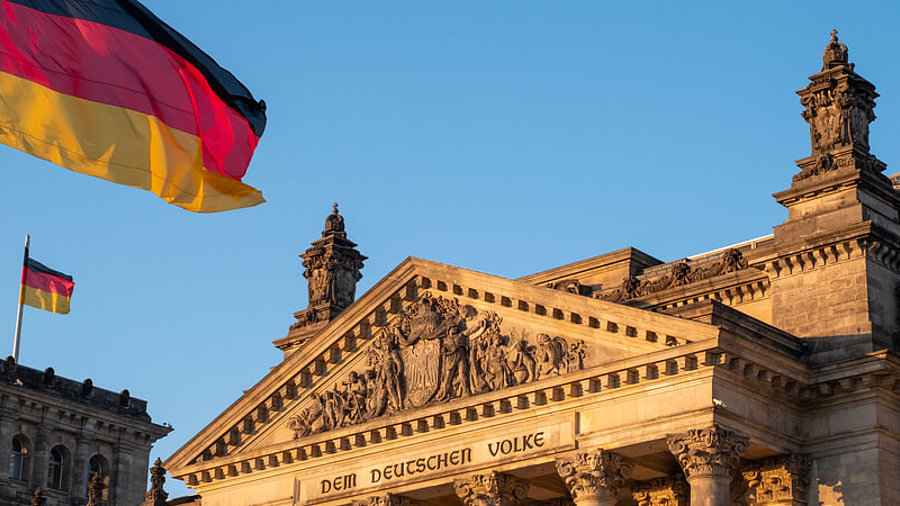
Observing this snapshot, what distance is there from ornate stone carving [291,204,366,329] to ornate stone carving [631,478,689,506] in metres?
16.5

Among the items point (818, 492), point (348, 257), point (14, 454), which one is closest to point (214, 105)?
point (818, 492)

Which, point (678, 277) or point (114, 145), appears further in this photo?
point (678, 277)

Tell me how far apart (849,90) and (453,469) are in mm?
14637

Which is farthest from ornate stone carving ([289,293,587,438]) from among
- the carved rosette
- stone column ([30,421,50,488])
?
stone column ([30,421,50,488])

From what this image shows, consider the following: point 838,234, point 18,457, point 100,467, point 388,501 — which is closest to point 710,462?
point 838,234

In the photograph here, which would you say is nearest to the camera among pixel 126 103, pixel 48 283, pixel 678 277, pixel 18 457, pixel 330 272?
pixel 126 103

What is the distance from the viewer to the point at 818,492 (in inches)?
1512

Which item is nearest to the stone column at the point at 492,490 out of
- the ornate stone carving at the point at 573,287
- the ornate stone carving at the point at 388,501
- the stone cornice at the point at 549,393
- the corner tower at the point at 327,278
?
the stone cornice at the point at 549,393

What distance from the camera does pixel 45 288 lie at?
75562mm

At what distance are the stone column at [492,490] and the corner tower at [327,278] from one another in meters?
14.5

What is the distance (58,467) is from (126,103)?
55344 mm

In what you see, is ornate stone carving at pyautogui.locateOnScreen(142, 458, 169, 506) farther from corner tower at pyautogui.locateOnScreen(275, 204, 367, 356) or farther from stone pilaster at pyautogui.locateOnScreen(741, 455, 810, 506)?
stone pilaster at pyautogui.locateOnScreen(741, 455, 810, 506)

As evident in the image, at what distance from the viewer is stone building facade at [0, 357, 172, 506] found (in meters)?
73.8

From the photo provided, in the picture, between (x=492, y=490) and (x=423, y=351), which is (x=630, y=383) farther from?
(x=423, y=351)
